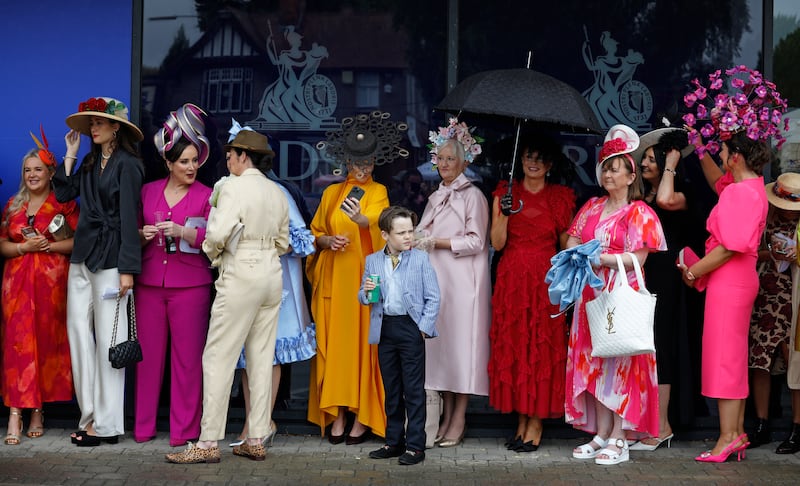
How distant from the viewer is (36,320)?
7.27 m

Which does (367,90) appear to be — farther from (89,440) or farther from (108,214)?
(89,440)

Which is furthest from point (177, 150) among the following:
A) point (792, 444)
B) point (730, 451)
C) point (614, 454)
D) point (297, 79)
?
point (792, 444)

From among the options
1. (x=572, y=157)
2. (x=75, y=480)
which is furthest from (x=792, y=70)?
(x=75, y=480)

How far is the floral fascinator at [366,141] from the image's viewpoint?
23.4 feet

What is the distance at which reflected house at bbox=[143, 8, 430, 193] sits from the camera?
302 inches

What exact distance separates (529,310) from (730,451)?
1521 mm

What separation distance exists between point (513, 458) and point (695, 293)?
179cm

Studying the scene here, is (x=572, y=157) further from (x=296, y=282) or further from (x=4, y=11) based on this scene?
(x=4, y=11)

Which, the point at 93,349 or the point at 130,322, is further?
the point at 93,349

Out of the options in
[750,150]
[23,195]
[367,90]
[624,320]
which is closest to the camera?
[624,320]

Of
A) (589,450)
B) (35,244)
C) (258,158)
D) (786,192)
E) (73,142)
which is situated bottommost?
(589,450)

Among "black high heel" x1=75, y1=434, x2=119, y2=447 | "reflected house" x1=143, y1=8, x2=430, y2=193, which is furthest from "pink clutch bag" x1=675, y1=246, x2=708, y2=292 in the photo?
"black high heel" x1=75, y1=434, x2=119, y2=447

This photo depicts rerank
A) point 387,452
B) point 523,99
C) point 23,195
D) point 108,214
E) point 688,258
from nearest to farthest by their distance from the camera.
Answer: point 523,99 → point 387,452 → point 688,258 → point 108,214 → point 23,195

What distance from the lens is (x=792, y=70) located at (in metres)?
7.57
